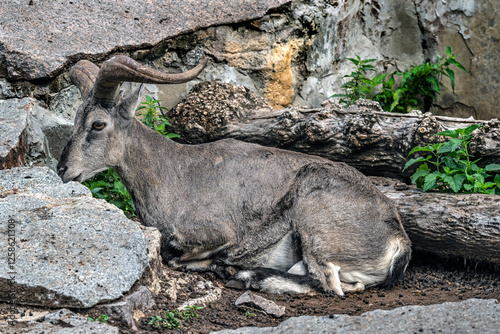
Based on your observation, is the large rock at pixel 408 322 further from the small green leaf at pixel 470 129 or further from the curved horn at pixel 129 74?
the curved horn at pixel 129 74

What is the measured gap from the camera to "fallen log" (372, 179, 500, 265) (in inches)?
200

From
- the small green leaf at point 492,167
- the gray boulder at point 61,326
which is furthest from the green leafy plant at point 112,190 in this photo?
the small green leaf at point 492,167

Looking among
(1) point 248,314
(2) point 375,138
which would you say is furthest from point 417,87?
(1) point 248,314

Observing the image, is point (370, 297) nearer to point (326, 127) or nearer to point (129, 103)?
point (326, 127)

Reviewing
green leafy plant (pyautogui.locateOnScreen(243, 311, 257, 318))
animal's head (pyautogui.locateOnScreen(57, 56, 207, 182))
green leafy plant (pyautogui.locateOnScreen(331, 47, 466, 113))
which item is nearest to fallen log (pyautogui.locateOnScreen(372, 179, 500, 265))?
green leafy plant (pyautogui.locateOnScreen(243, 311, 257, 318))

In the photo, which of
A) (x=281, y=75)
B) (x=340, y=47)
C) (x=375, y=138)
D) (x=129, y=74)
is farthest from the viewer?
(x=340, y=47)

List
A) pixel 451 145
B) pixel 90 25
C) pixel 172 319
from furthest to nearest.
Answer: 1. pixel 90 25
2. pixel 451 145
3. pixel 172 319

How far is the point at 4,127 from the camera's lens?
595cm

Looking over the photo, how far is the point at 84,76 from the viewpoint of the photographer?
5.79 m

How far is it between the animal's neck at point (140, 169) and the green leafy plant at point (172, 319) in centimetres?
160

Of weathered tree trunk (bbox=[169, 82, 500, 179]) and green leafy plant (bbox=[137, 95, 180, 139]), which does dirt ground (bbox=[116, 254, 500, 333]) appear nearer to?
weathered tree trunk (bbox=[169, 82, 500, 179])

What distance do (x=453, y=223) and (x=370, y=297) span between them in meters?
1.02

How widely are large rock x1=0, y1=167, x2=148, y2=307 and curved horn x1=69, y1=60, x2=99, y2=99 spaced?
4.11 feet

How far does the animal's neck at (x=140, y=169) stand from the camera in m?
5.58
